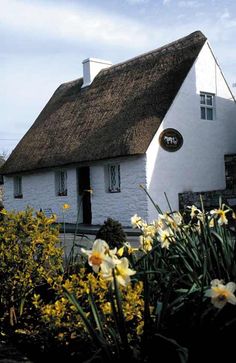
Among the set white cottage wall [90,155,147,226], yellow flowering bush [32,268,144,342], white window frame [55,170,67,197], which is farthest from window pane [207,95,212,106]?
yellow flowering bush [32,268,144,342]

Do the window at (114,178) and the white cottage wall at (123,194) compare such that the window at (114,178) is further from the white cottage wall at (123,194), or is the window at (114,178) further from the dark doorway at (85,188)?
the dark doorway at (85,188)

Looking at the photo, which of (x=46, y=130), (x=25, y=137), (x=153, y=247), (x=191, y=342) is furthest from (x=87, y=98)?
(x=191, y=342)

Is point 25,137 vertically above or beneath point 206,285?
above

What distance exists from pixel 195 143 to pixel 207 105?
1.81 meters

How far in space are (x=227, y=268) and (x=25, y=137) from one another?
2237cm

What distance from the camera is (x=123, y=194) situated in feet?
56.8

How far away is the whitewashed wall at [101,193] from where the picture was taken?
655 inches

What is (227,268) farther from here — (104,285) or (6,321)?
(6,321)

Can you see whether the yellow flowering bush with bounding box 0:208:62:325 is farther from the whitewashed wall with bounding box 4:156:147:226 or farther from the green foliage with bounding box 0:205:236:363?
the whitewashed wall with bounding box 4:156:147:226

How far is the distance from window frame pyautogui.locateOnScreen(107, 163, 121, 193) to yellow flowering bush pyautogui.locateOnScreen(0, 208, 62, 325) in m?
13.4

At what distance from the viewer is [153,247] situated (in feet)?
13.2

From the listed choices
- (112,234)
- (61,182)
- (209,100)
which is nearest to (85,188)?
(61,182)

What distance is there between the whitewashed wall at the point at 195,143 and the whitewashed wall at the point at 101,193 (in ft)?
1.74

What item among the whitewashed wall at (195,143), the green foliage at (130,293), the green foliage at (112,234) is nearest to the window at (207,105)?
the whitewashed wall at (195,143)
